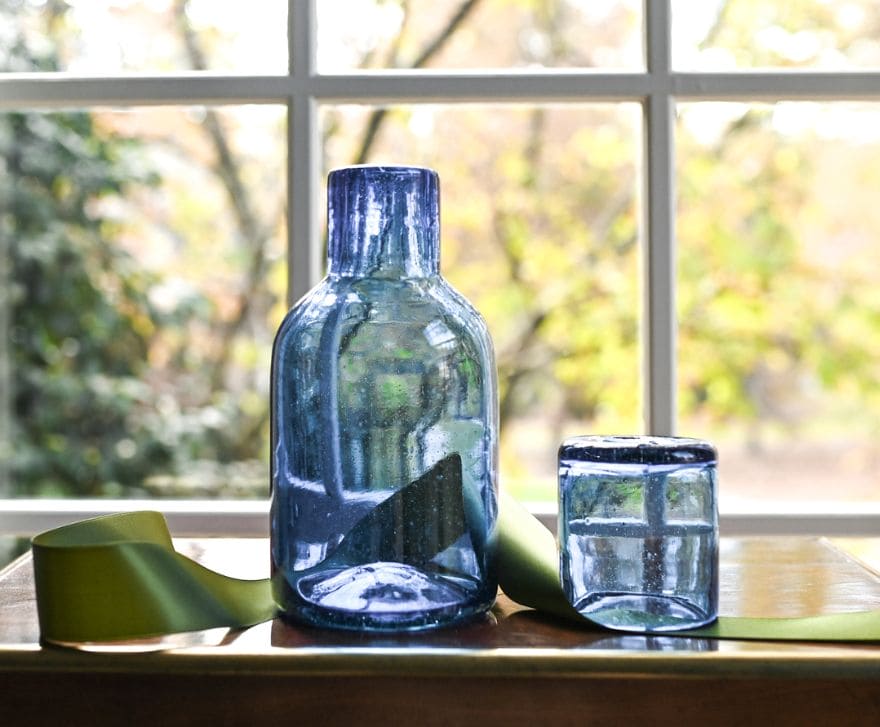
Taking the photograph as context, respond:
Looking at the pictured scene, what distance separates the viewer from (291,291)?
0.96 meters

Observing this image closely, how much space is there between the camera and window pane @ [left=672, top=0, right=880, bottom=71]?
282 centimetres

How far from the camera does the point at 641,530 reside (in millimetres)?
556

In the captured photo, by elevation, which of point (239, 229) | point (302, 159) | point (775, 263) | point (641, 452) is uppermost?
point (239, 229)

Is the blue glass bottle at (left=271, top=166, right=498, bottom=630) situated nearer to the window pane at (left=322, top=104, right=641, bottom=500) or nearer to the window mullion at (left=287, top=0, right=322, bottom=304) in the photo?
the window mullion at (left=287, top=0, right=322, bottom=304)

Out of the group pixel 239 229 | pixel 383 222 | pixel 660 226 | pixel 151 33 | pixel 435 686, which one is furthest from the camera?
pixel 239 229

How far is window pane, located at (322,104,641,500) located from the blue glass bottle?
7.74ft

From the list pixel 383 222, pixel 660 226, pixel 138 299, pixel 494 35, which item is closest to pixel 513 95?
pixel 660 226

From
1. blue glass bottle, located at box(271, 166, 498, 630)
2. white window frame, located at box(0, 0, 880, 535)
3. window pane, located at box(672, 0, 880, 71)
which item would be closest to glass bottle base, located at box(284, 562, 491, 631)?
blue glass bottle, located at box(271, 166, 498, 630)

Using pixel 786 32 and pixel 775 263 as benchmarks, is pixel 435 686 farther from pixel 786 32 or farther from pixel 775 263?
pixel 775 263

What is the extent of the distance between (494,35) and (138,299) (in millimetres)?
1251

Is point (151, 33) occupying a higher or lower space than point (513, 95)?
higher

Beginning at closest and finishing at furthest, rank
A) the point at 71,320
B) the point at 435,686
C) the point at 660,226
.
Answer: the point at 435,686 → the point at 660,226 → the point at 71,320

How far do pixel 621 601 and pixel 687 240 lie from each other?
259 centimetres

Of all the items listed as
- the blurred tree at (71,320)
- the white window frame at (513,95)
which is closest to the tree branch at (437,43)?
the blurred tree at (71,320)
